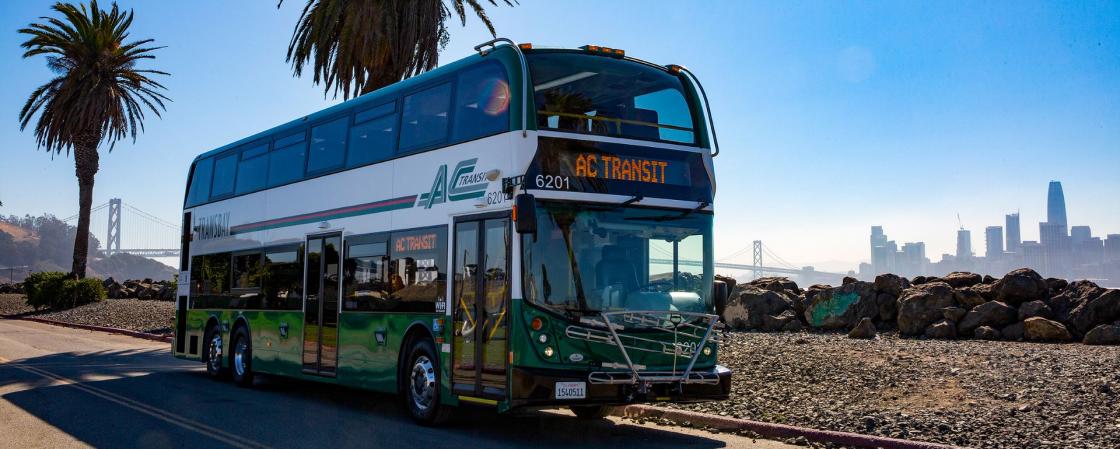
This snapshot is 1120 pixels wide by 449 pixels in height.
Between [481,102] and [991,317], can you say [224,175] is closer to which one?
[481,102]

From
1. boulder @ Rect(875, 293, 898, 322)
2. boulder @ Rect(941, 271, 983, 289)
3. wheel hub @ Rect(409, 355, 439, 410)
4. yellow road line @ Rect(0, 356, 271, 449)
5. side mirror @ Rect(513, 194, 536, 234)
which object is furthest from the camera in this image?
boulder @ Rect(941, 271, 983, 289)

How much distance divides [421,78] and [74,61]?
39050 mm

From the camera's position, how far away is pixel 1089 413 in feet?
34.6

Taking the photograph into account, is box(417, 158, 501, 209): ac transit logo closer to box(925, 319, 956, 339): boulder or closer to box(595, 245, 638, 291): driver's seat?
box(595, 245, 638, 291): driver's seat

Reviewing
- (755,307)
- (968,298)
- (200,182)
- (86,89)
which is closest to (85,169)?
(86,89)

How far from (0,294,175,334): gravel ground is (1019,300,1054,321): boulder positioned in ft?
82.8

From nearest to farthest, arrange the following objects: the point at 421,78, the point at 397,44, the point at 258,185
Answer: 1. the point at 421,78
2. the point at 258,185
3. the point at 397,44

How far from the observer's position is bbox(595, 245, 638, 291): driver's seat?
10375 mm

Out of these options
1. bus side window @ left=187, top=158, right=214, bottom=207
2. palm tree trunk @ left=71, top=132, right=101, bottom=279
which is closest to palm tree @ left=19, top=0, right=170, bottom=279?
palm tree trunk @ left=71, top=132, right=101, bottom=279

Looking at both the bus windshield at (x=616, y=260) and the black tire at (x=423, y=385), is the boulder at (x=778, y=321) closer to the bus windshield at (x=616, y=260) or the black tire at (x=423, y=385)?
the bus windshield at (x=616, y=260)

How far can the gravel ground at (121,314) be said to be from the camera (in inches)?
1371

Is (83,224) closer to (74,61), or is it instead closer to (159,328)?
(74,61)

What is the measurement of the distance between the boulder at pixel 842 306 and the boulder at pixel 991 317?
2.78 m

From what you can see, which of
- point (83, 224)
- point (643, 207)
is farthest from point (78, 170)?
point (643, 207)
